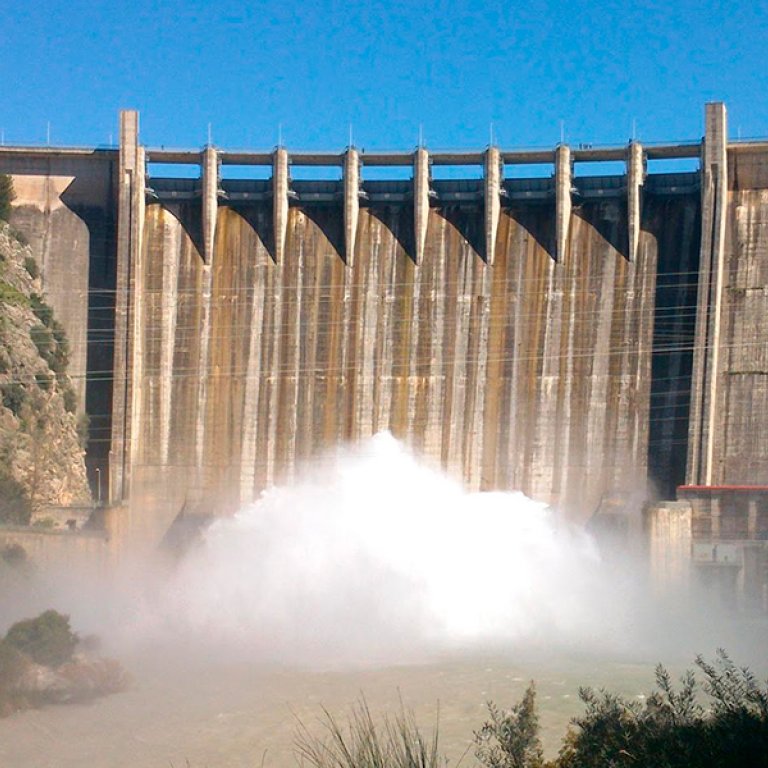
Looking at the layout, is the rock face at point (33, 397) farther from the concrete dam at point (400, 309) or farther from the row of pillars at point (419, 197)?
the row of pillars at point (419, 197)

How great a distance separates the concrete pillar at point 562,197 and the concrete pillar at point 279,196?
8.23m

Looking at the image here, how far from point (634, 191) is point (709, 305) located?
410 centimetres

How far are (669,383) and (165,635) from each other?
50.4 feet

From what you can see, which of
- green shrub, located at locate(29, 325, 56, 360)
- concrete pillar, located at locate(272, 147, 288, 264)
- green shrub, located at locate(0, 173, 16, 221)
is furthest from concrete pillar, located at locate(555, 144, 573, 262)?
green shrub, located at locate(0, 173, 16, 221)

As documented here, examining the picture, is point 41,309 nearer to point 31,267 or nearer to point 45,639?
point 31,267

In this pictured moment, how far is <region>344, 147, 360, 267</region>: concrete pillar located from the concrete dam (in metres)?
0.06

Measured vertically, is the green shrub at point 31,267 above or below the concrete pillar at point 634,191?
below

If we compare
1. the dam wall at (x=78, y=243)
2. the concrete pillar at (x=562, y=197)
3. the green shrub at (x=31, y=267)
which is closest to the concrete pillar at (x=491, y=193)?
the concrete pillar at (x=562, y=197)

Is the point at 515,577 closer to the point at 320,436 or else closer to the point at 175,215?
the point at 320,436

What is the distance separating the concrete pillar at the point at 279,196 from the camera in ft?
125

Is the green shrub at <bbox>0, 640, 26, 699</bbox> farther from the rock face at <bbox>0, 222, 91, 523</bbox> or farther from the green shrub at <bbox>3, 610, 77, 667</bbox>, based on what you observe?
the rock face at <bbox>0, 222, 91, 523</bbox>

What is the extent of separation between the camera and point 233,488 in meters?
37.2

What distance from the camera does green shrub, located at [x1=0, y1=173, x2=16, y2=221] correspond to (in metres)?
38.1

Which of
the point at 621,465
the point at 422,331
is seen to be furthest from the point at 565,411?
the point at 422,331
